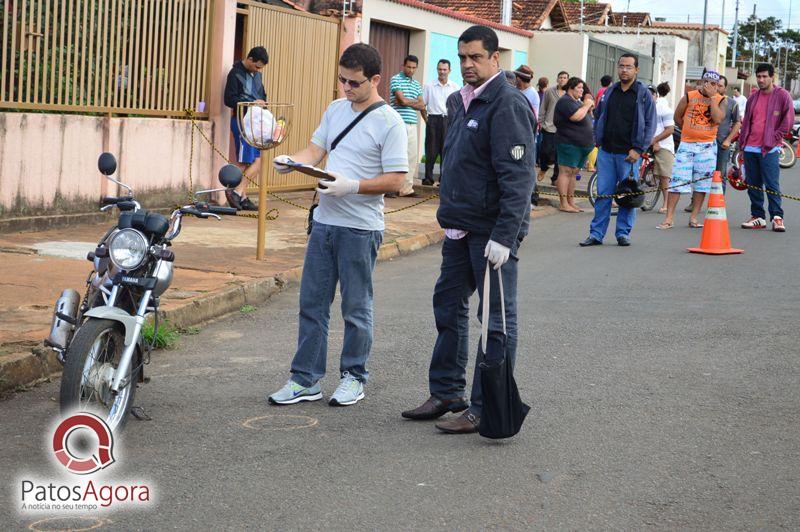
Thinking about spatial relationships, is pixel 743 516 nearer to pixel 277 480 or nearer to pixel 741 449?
pixel 741 449

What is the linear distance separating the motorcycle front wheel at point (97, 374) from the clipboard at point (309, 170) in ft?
3.73

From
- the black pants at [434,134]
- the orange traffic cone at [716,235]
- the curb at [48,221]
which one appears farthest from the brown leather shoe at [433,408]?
the black pants at [434,134]

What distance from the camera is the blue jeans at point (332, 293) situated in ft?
19.9

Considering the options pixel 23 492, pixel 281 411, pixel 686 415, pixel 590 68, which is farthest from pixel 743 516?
pixel 590 68

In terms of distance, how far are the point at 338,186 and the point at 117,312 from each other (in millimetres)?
1231

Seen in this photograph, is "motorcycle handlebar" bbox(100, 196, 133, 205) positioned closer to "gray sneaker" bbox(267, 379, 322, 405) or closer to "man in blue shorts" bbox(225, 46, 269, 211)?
"gray sneaker" bbox(267, 379, 322, 405)

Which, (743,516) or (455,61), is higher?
(455,61)

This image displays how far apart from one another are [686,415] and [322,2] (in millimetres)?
12312

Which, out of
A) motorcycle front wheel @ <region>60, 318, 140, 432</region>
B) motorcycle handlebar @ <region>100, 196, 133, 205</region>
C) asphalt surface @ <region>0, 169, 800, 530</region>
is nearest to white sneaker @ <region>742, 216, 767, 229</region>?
asphalt surface @ <region>0, 169, 800, 530</region>

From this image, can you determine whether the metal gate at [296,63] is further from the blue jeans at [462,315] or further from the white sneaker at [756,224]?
the blue jeans at [462,315]

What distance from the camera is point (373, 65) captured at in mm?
5996

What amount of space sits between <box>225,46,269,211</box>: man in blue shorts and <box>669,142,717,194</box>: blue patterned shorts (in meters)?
4.98

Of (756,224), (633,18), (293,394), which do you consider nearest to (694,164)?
(756,224)

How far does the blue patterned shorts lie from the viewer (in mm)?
13969
